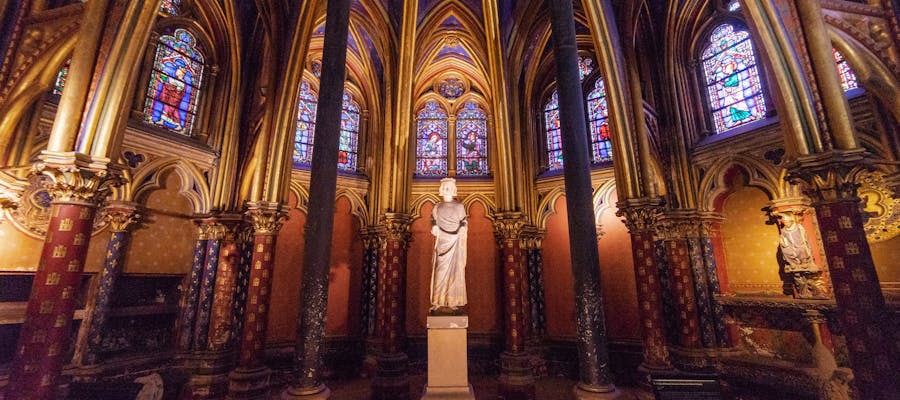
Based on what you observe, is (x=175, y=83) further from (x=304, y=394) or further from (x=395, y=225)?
(x=304, y=394)

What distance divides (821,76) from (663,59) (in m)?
6.20

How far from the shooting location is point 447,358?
5.70m

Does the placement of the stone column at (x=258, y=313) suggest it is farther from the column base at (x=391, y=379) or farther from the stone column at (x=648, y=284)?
the stone column at (x=648, y=284)

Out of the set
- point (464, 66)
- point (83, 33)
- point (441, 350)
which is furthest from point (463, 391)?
point (464, 66)

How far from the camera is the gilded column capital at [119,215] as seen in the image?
9.21 m

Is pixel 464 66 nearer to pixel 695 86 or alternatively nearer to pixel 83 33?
pixel 695 86

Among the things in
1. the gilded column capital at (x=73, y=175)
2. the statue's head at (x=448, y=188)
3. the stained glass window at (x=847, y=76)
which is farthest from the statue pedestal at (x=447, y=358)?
the stained glass window at (x=847, y=76)

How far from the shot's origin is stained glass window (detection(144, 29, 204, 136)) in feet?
33.9

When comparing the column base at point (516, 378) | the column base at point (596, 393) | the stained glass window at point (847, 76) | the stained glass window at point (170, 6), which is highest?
the stained glass window at point (170, 6)

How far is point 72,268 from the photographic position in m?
5.37

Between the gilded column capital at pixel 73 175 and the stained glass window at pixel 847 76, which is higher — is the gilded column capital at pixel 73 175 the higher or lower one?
the lower one

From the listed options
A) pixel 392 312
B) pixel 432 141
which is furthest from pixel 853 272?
pixel 432 141

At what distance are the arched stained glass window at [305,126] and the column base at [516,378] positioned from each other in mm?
9070

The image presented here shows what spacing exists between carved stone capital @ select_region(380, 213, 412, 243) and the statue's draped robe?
4.63 meters
